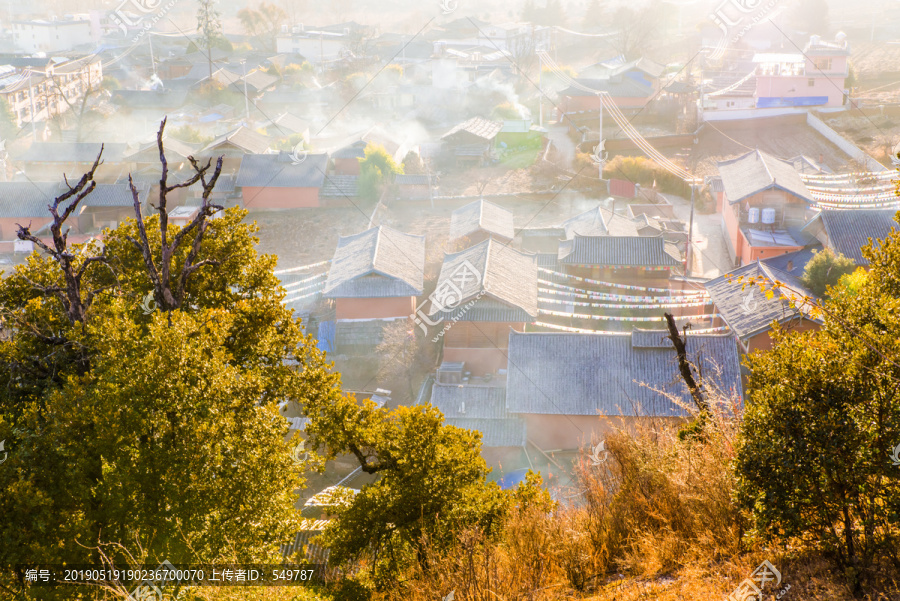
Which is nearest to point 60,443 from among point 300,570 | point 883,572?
point 300,570

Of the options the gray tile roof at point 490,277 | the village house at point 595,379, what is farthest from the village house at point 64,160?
the village house at point 595,379

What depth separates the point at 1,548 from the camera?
4.69m

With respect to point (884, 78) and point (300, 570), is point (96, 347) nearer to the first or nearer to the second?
point (300, 570)

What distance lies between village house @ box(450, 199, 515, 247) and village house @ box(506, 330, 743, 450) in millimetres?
7417

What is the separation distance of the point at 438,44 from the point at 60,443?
141 ft

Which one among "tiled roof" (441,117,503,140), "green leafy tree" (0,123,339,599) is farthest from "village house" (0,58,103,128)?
"green leafy tree" (0,123,339,599)

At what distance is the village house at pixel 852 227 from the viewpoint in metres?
16.0

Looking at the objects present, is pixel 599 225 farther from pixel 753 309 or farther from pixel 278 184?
pixel 278 184

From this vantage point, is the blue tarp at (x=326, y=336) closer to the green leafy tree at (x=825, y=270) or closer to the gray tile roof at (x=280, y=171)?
the gray tile roof at (x=280, y=171)

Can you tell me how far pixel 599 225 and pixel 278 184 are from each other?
11895mm

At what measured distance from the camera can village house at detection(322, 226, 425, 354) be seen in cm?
1603

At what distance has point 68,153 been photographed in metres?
27.5

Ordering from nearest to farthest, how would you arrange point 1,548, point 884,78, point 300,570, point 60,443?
point 1,548, point 60,443, point 300,570, point 884,78

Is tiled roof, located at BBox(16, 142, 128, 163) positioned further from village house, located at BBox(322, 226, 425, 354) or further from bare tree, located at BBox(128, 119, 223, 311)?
bare tree, located at BBox(128, 119, 223, 311)
